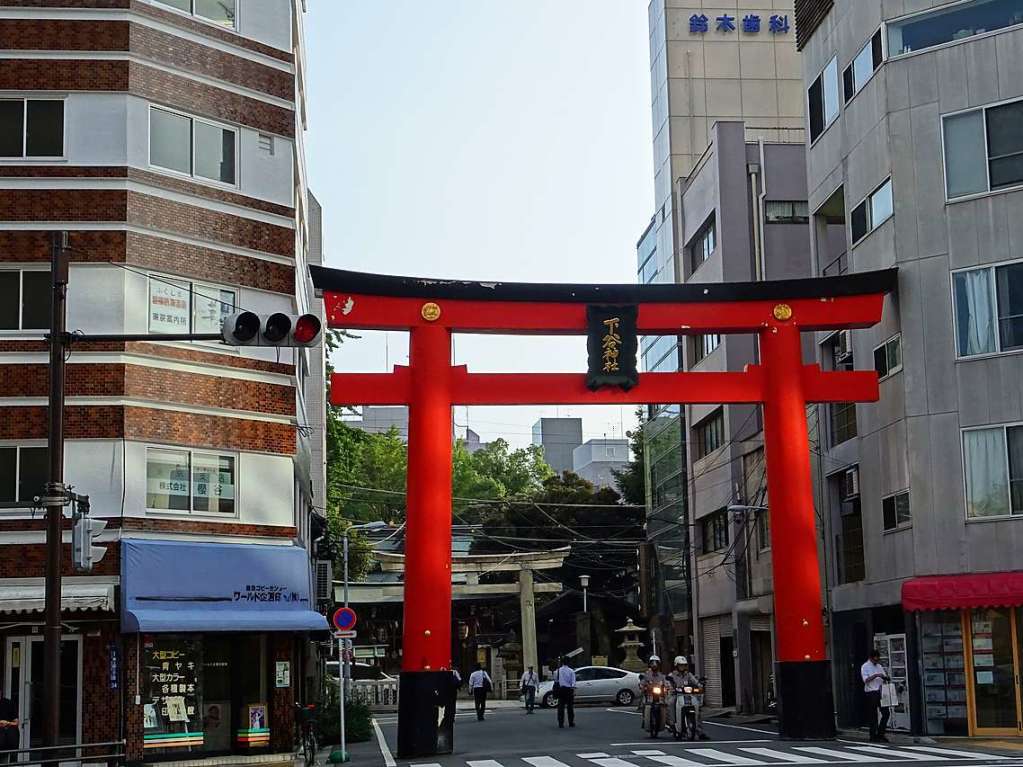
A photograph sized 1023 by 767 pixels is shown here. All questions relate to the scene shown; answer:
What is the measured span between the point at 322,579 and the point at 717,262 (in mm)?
Answer: 17157

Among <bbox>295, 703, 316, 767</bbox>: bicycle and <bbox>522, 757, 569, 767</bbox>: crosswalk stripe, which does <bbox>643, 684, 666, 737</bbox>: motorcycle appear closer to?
<bbox>522, 757, 569, 767</bbox>: crosswalk stripe

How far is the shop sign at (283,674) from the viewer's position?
2831 cm

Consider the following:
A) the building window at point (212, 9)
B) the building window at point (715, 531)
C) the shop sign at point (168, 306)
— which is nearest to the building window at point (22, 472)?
the shop sign at point (168, 306)

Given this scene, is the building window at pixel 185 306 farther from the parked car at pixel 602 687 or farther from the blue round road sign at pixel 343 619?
the parked car at pixel 602 687

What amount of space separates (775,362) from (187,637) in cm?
1319

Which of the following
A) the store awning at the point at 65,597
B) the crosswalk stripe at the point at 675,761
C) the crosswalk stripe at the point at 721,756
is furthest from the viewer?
the store awning at the point at 65,597

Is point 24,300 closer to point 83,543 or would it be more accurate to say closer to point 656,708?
point 83,543

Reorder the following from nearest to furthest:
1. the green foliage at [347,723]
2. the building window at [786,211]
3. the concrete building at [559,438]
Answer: the green foliage at [347,723] < the building window at [786,211] < the concrete building at [559,438]

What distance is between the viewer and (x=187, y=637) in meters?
27.1

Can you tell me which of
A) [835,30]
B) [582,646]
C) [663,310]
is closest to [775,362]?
[663,310]

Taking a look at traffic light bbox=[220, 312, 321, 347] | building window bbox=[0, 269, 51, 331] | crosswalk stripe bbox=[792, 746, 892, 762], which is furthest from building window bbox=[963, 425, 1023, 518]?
building window bbox=[0, 269, 51, 331]

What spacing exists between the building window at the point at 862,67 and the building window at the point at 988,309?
572cm

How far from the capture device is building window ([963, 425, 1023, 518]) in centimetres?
2736

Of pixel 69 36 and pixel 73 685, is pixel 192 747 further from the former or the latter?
pixel 69 36
